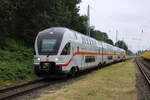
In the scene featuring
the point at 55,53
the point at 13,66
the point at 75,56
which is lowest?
the point at 13,66

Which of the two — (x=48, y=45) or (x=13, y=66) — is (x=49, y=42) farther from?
(x=13, y=66)

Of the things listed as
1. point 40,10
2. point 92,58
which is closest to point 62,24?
point 40,10

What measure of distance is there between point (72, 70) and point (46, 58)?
2.37 m

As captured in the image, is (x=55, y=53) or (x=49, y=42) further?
(x=49, y=42)

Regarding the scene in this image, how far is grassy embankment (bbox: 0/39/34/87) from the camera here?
517 inches

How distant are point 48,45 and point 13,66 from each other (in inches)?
119

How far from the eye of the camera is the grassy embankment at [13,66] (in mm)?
13134

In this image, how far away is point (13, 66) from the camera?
14.7 meters

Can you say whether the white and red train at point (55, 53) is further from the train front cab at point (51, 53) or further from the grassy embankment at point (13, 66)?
the grassy embankment at point (13, 66)

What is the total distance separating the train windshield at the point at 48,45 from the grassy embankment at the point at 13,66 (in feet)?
7.50

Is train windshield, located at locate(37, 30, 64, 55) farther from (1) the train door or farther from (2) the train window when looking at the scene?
(1) the train door

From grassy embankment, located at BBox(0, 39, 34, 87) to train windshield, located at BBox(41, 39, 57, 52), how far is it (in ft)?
7.50

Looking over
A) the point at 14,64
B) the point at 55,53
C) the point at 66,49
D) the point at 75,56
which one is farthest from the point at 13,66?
Result: the point at 75,56

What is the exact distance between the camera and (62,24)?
28.4m
